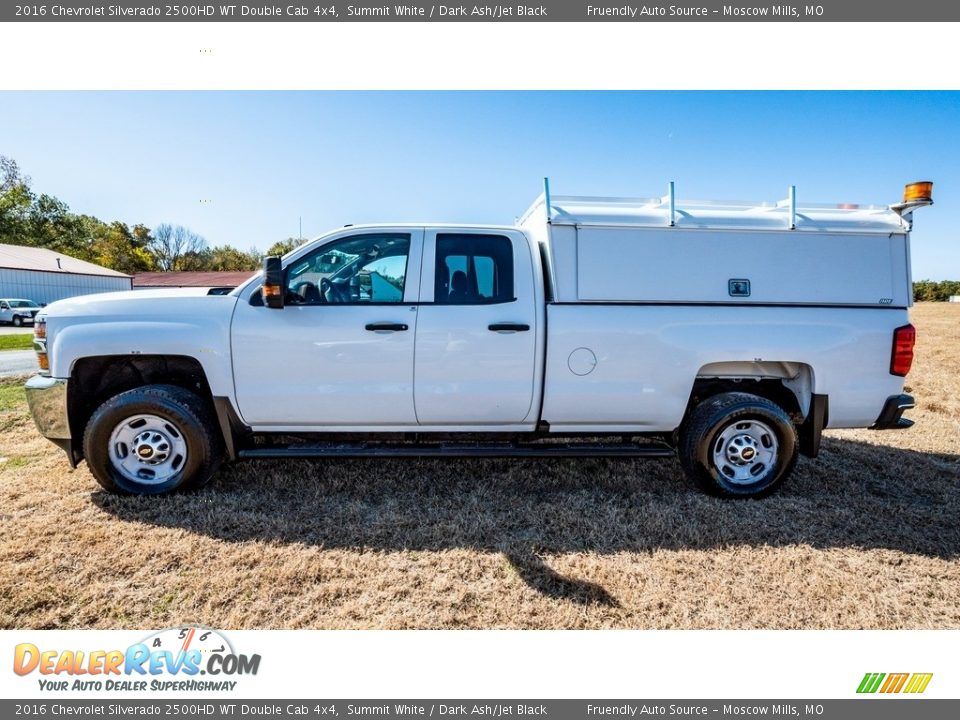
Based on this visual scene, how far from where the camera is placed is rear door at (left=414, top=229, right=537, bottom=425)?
11.5 feet

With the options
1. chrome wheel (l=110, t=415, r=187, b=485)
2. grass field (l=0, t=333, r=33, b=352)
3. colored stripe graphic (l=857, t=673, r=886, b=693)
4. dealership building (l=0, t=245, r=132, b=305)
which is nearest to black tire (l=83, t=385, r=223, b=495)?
chrome wheel (l=110, t=415, r=187, b=485)

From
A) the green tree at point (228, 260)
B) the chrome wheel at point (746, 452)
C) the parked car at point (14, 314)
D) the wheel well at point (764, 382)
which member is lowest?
the chrome wheel at point (746, 452)

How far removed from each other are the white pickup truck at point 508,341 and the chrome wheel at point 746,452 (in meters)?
0.02

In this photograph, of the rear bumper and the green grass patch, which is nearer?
the rear bumper

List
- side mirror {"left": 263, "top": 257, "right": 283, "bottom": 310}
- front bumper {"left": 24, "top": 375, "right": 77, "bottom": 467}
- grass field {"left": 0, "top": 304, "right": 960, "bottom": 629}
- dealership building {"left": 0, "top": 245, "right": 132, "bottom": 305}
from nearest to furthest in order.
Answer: grass field {"left": 0, "top": 304, "right": 960, "bottom": 629} < side mirror {"left": 263, "top": 257, "right": 283, "bottom": 310} < front bumper {"left": 24, "top": 375, "right": 77, "bottom": 467} < dealership building {"left": 0, "top": 245, "right": 132, "bottom": 305}

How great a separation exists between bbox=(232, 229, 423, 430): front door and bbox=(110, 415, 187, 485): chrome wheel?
0.56 meters

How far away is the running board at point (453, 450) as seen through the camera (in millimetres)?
3539

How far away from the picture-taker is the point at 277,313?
11.5 ft

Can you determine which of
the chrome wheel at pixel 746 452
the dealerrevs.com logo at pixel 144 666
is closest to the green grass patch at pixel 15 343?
the dealerrevs.com logo at pixel 144 666

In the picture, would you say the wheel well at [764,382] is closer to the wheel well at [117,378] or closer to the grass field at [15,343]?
the wheel well at [117,378]

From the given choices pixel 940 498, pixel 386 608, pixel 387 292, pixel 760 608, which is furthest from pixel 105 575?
pixel 940 498

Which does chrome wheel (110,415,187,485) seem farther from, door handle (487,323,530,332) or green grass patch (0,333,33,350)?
green grass patch (0,333,33,350)

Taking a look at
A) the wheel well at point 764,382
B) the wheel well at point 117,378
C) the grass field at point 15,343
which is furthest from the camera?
the grass field at point 15,343

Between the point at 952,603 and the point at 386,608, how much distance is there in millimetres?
2952
